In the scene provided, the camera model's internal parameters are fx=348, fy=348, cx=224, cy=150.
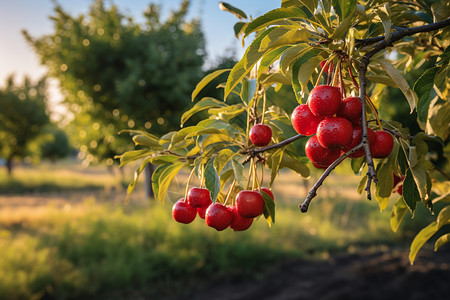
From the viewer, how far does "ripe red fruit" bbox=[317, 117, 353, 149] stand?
23.1 inches

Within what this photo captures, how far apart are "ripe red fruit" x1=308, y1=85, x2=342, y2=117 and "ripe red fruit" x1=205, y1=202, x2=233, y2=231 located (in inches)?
13.2

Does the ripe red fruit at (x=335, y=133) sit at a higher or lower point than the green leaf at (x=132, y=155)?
lower

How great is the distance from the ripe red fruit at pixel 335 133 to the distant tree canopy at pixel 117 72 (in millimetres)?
4443

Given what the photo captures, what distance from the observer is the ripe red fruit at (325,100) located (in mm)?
609

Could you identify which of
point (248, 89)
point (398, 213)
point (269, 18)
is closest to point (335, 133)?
point (269, 18)

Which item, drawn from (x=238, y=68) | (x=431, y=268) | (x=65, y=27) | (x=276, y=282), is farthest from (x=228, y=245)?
(x=238, y=68)

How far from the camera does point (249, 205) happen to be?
80cm

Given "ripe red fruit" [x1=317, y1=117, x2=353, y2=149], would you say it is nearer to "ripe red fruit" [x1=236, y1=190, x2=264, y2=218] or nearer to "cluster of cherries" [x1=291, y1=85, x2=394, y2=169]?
"cluster of cherries" [x1=291, y1=85, x2=394, y2=169]

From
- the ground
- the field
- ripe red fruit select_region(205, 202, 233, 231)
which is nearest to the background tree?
the field

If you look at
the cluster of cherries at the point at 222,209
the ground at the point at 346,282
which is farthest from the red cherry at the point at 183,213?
the ground at the point at 346,282

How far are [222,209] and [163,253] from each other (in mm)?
4475

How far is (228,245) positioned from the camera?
557cm

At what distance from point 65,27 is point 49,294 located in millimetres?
4304

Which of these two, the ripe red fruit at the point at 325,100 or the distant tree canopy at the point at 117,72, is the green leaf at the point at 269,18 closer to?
the ripe red fruit at the point at 325,100
